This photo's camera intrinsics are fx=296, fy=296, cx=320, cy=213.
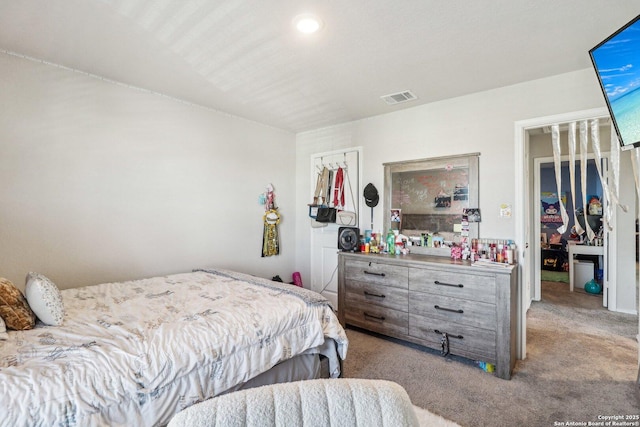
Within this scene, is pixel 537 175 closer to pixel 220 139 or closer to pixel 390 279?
pixel 390 279

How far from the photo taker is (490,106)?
9.17 ft

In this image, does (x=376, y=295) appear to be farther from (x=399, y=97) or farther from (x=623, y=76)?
(x=623, y=76)

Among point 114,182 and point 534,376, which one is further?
point 114,182

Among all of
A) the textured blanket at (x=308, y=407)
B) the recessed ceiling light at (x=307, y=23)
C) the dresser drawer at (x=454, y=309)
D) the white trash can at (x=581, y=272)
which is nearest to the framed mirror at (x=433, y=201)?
the dresser drawer at (x=454, y=309)

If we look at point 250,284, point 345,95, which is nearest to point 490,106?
point 345,95

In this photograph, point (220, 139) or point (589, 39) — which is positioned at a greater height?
point (589, 39)

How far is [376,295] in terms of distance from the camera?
2984 mm

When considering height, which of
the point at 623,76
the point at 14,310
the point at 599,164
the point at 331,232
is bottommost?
the point at 14,310

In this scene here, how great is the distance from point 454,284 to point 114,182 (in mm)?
3095

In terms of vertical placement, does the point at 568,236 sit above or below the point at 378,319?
above

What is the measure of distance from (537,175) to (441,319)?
10.1ft

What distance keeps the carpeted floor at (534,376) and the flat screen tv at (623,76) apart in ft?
5.60

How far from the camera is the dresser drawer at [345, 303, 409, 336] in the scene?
2824mm

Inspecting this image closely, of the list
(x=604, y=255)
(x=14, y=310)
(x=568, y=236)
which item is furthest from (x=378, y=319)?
(x=568, y=236)
